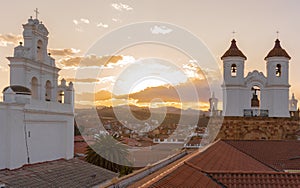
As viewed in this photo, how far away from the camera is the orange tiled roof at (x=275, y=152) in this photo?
17523mm

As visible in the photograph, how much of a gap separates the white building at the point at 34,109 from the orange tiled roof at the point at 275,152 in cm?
848

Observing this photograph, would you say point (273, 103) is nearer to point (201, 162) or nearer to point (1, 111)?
point (201, 162)

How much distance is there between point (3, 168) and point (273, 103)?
51.5 ft

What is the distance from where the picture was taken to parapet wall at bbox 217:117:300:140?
23.3 m

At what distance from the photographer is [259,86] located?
921 inches

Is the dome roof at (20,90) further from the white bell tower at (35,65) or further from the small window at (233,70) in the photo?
the small window at (233,70)

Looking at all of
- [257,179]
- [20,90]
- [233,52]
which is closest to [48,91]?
[20,90]

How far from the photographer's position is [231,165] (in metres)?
12.2

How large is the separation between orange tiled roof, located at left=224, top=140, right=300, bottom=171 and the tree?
5756 mm

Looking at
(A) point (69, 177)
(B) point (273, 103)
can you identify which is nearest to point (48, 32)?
(A) point (69, 177)

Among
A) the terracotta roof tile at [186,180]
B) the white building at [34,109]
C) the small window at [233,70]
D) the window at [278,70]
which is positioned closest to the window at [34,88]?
the white building at [34,109]

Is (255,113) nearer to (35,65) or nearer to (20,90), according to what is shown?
(35,65)

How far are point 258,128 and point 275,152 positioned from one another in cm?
397

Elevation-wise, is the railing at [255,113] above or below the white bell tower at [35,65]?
below
